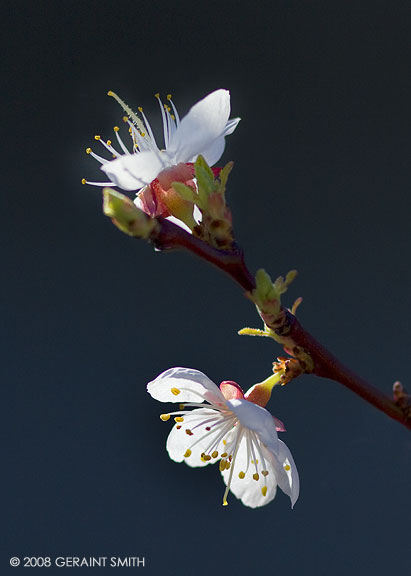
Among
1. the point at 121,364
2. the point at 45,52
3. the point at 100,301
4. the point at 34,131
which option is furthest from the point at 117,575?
the point at 45,52

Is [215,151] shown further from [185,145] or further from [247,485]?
[247,485]

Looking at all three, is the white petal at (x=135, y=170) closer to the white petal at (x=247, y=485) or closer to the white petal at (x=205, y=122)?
the white petal at (x=205, y=122)

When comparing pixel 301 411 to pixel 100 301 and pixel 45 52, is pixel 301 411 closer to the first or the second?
pixel 100 301

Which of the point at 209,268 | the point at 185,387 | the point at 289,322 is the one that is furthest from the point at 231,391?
the point at 209,268

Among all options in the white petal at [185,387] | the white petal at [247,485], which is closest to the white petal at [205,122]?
Result: the white petal at [185,387]

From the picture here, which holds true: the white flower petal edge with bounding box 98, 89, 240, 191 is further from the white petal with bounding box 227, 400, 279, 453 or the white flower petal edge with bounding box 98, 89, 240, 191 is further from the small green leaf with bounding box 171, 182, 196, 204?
the white petal with bounding box 227, 400, 279, 453

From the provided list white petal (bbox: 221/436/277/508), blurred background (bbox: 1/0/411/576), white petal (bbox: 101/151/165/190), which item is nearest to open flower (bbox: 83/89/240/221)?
white petal (bbox: 101/151/165/190)
